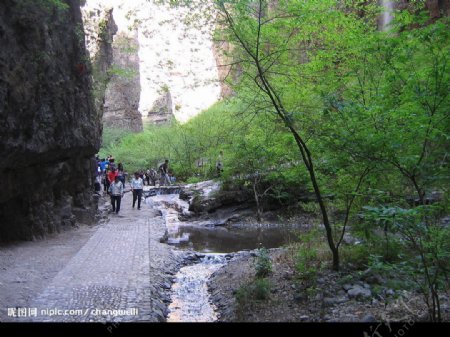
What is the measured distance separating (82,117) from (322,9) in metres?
10.7

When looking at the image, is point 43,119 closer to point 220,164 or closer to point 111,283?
point 111,283

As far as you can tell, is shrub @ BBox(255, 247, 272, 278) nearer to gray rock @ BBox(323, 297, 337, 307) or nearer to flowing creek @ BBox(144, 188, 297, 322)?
flowing creek @ BBox(144, 188, 297, 322)

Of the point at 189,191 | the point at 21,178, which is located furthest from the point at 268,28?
the point at 189,191

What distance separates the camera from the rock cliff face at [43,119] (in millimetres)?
9984

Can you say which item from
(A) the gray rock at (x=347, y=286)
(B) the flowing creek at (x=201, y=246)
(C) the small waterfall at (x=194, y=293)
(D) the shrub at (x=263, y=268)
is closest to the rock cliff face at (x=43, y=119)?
(B) the flowing creek at (x=201, y=246)

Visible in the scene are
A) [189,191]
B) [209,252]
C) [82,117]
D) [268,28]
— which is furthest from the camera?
[189,191]

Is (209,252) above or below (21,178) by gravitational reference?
below

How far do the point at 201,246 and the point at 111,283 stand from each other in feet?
26.1

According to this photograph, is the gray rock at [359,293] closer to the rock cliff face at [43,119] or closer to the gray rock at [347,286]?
the gray rock at [347,286]

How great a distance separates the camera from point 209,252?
14117 millimetres

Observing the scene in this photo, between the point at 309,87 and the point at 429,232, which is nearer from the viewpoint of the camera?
the point at 429,232

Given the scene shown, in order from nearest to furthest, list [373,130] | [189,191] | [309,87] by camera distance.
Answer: [373,130] → [309,87] → [189,191]

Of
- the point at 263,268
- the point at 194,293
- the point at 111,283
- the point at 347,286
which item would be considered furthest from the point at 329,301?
the point at 111,283

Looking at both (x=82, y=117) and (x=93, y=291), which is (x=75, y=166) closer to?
(x=82, y=117)
